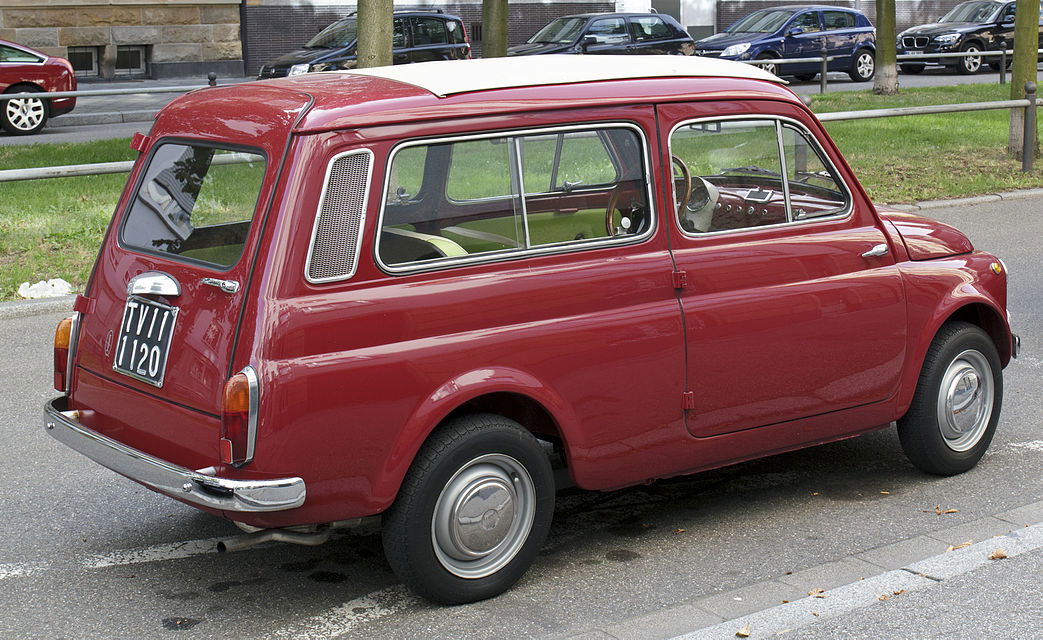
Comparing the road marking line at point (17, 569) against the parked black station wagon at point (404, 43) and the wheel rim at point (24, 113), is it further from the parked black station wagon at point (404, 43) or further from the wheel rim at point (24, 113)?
the parked black station wagon at point (404, 43)

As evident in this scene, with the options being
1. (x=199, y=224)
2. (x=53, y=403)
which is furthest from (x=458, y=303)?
(x=53, y=403)

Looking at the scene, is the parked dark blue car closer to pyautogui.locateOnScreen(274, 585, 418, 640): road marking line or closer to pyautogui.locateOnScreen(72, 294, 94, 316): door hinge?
pyautogui.locateOnScreen(72, 294, 94, 316): door hinge

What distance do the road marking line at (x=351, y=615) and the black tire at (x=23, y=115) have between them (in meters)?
16.4

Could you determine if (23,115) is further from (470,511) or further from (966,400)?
(470,511)

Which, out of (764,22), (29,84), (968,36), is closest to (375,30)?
(29,84)

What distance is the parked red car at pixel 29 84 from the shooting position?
19.5 meters

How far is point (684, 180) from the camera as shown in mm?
5031

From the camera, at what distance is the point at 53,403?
16.3 ft

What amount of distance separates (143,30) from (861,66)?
15532 millimetres

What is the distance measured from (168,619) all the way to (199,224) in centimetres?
134

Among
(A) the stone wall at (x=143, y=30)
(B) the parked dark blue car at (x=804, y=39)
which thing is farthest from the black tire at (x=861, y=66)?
(A) the stone wall at (x=143, y=30)

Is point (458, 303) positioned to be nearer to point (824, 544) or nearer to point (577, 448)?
point (577, 448)

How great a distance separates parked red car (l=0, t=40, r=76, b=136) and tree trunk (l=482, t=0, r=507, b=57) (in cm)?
685

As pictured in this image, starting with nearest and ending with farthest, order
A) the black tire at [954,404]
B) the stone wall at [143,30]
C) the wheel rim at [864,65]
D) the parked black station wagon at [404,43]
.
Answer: the black tire at [954,404] < the parked black station wagon at [404,43] < the stone wall at [143,30] < the wheel rim at [864,65]
